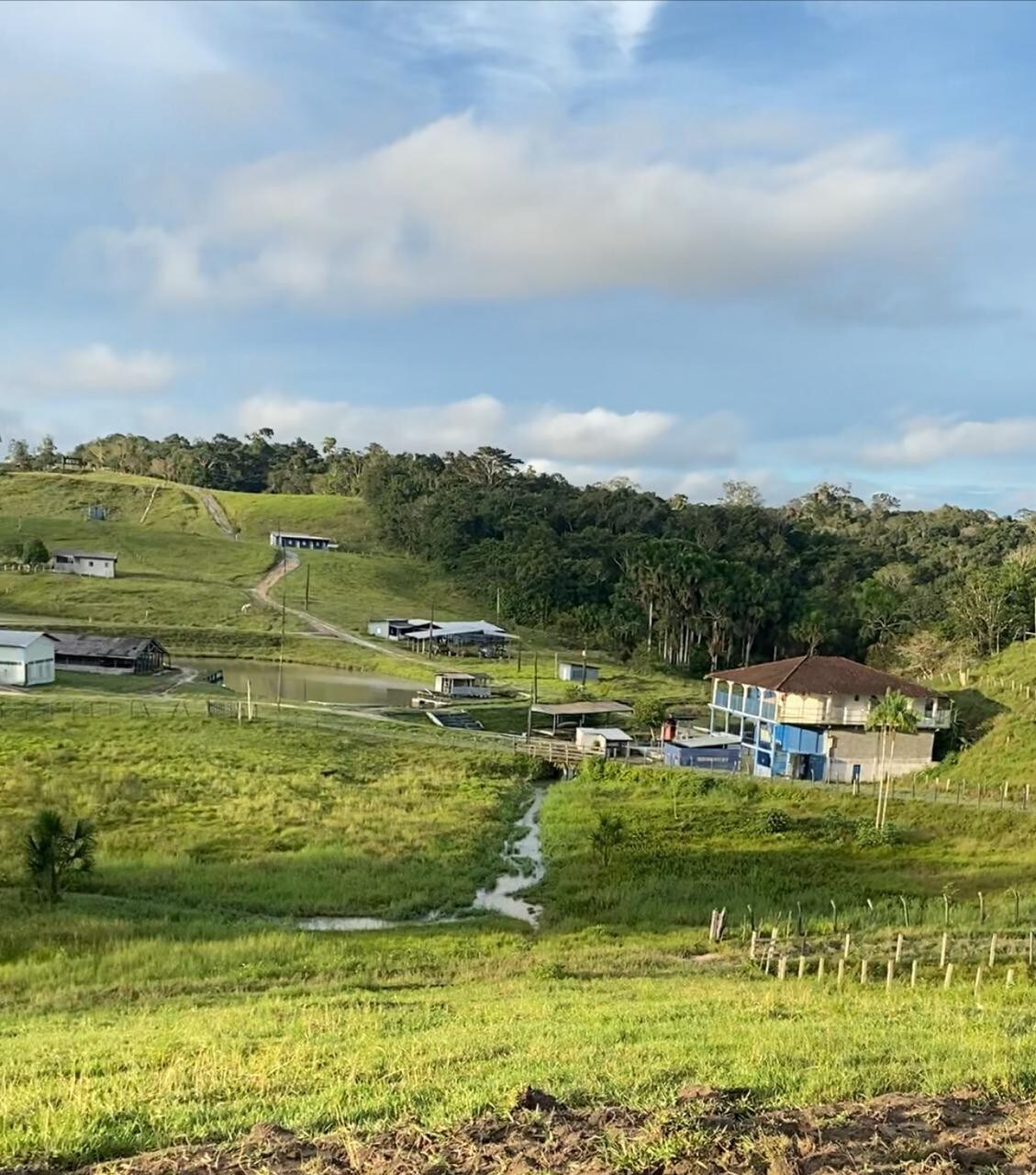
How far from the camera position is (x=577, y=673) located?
7212 centimetres

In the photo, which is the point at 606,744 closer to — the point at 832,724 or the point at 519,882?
the point at 832,724

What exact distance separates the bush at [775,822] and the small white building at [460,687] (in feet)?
99.5

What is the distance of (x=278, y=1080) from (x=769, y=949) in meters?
12.6

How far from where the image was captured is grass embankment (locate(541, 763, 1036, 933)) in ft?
79.3

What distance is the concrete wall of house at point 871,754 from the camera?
42.4 m

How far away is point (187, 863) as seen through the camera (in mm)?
25641

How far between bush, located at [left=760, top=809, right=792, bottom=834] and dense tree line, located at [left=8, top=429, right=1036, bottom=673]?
39519mm

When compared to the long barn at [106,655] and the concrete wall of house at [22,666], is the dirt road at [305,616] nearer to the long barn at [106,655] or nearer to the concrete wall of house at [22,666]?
the long barn at [106,655]

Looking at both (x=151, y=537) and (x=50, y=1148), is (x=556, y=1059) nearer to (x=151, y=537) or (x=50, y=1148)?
(x=50, y=1148)

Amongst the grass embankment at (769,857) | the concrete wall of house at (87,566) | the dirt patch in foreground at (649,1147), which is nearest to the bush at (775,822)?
the grass embankment at (769,857)

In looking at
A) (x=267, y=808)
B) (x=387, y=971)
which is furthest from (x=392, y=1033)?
(x=267, y=808)

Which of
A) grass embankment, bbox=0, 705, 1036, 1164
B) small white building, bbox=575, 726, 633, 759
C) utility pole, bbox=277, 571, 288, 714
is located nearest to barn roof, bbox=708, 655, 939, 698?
small white building, bbox=575, 726, 633, 759

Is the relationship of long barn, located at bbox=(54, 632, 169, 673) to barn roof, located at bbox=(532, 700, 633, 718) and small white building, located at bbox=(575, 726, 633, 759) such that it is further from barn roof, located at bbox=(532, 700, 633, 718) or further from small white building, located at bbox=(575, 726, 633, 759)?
small white building, located at bbox=(575, 726, 633, 759)

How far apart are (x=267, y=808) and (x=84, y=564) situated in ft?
226
